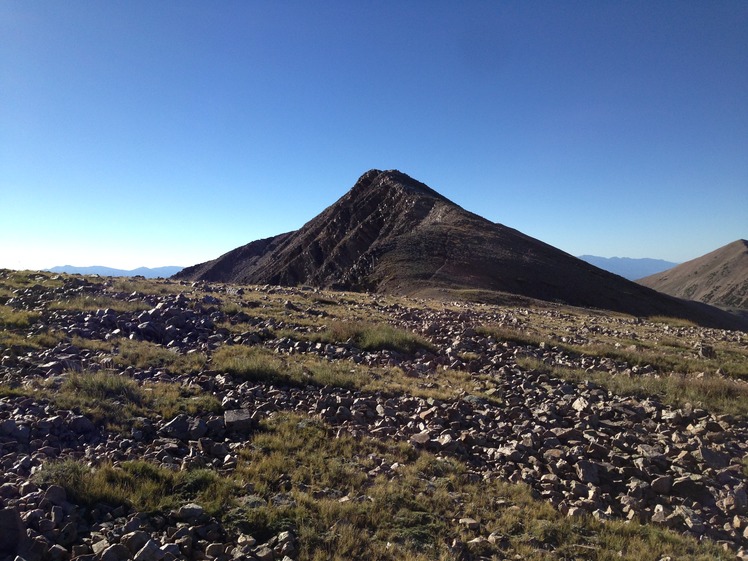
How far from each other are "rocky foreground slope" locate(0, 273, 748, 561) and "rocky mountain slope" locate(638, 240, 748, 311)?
13329 cm

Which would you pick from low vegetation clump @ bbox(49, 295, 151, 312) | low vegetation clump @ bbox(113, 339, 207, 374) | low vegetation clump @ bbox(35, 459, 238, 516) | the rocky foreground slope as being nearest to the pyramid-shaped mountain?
low vegetation clump @ bbox(49, 295, 151, 312)

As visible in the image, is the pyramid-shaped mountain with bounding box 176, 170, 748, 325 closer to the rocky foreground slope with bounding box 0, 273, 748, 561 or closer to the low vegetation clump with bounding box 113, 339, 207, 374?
the rocky foreground slope with bounding box 0, 273, 748, 561

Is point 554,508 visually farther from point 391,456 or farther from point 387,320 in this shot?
point 387,320

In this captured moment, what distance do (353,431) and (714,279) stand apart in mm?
172438

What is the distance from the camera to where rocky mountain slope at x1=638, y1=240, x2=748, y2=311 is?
127812mm

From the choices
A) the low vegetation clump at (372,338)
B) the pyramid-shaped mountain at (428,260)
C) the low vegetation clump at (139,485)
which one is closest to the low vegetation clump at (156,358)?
the low vegetation clump at (372,338)

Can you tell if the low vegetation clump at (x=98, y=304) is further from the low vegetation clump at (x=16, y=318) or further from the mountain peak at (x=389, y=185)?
the mountain peak at (x=389, y=185)

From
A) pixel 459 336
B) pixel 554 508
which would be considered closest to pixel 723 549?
pixel 554 508

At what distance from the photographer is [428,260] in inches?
1906

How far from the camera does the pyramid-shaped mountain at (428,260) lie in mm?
45625

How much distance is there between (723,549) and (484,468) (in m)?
2.70

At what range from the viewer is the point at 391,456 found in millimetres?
6684

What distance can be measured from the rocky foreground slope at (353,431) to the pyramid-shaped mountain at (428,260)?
80.8ft

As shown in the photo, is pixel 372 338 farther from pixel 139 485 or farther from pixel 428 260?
pixel 428 260
